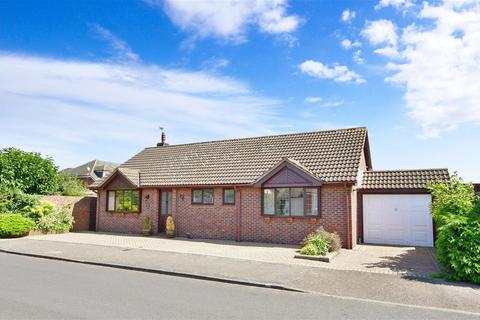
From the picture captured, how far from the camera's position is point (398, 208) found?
16344mm

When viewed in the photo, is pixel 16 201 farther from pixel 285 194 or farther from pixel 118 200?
pixel 285 194

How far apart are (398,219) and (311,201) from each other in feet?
13.7

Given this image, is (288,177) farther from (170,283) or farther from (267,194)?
(170,283)

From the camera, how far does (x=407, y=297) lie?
310 inches

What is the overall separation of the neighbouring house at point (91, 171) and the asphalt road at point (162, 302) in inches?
1649

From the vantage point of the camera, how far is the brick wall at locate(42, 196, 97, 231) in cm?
2189

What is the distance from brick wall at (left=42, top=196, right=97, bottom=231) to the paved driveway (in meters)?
3.46

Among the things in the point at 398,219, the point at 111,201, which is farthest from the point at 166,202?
the point at 398,219

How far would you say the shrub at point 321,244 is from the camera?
1276 cm

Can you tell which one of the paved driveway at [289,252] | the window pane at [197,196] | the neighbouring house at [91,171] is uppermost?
the neighbouring house at [91,171]

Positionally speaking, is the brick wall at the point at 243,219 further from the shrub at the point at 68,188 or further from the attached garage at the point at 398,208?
the shrub at the point at 68,188

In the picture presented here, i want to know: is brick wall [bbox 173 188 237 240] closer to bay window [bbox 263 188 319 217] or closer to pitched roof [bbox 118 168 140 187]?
bay window [bbox 263 188 319 217]

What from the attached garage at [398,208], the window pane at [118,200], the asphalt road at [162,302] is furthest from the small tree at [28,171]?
the attached garage at [398,208]

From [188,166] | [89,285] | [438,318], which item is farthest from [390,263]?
[188,166]
